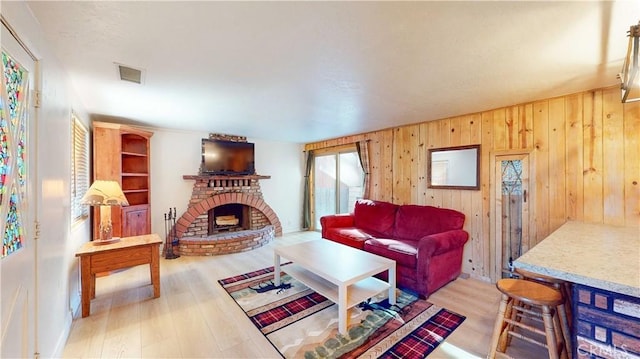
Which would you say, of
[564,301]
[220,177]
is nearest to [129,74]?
[220,177]

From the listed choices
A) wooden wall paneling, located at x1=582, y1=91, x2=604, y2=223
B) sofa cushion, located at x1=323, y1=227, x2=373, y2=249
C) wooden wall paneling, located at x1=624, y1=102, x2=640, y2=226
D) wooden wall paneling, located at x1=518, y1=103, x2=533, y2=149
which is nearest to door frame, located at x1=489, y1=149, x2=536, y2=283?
wooden wall paneling, located at x1=518, y1=103, x2=533, y2=149

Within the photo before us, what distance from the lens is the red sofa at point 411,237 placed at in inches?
104

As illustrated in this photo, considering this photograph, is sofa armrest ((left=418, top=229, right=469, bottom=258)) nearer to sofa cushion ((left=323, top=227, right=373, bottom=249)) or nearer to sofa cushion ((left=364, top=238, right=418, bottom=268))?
sofa cushion ((left=364, top=238, right=418, bottom=268))

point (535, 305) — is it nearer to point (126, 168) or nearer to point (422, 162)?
point (422, 162)

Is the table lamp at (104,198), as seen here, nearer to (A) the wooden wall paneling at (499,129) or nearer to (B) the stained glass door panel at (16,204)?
(B) the stained glass door panel at (16,204)

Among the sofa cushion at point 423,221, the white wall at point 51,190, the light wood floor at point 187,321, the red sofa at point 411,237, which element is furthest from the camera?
the sofa cushion at point 423,221

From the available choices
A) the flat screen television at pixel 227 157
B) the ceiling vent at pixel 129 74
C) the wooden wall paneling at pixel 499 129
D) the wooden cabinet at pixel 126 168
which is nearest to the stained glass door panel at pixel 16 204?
the ceiling vent at pixel 129 74

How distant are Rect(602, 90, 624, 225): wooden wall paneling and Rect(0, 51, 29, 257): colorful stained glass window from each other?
431 cm

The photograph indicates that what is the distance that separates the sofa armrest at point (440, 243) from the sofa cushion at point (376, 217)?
91 cm

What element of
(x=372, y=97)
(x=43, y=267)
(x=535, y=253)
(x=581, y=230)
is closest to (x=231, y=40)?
(x=372, y=97)

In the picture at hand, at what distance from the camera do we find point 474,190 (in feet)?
10.5

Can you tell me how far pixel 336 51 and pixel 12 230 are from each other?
2.02m

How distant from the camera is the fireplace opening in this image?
4801mm

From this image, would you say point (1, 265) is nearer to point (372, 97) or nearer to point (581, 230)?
point (372, 97)
